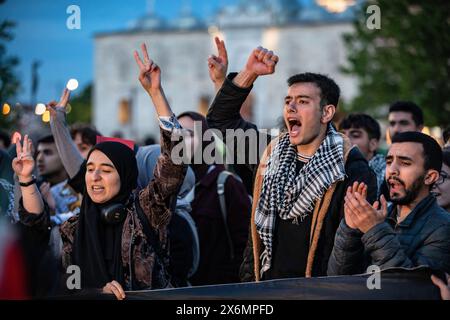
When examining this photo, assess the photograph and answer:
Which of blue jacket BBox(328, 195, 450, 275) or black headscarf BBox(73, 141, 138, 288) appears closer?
blue jacket BBox(328, 195, 450, 275)

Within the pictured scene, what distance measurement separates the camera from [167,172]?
5.52 meters

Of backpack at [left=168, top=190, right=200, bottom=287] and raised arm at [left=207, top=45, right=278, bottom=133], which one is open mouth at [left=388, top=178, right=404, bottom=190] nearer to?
raised arm at [left=207, top=45, right=278, bottom=133]

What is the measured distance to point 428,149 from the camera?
525cm

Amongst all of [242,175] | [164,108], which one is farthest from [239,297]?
[242,175]

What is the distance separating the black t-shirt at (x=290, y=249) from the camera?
5438mm

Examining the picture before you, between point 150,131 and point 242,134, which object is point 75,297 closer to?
point 242,134

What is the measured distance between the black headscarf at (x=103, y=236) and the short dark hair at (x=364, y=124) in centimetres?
310

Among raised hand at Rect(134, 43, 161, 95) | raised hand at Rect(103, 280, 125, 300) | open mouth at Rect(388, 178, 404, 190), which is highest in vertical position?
raised hand at Rect(134, 43, 161, 95)

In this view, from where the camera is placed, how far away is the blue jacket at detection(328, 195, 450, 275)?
4.76 m

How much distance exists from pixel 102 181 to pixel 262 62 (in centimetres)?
124

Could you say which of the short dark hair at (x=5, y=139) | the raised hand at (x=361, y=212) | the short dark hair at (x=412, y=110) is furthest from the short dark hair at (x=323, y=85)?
the short dark hair at (x=5, y=139)

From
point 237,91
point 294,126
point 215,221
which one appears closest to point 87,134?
point 215,221

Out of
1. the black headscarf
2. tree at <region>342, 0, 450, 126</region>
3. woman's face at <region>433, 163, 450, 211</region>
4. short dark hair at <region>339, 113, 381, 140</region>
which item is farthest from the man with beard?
tree at <region>342, 0, 450, 126</region>

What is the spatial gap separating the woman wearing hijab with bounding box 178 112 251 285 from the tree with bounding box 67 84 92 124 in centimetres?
6669
